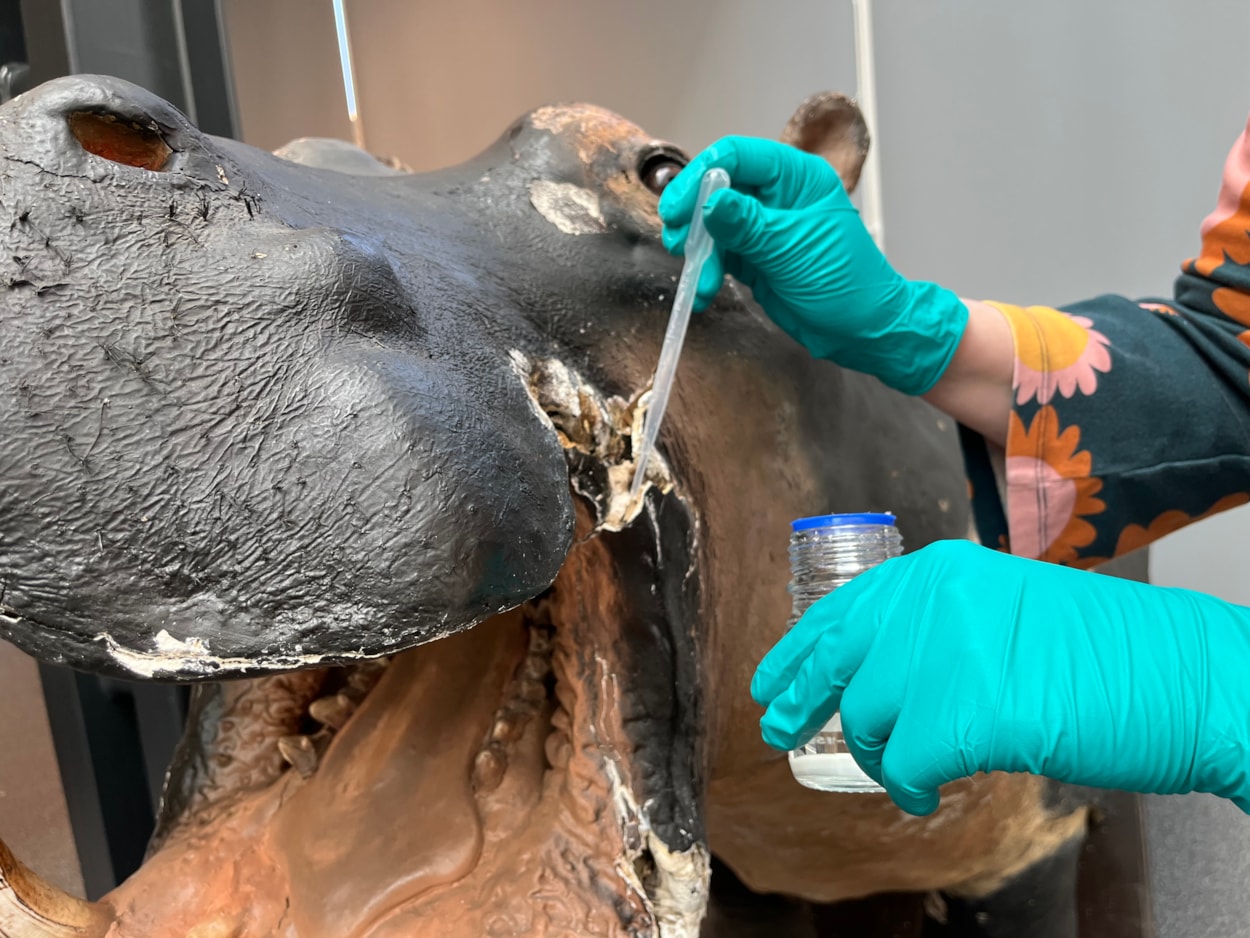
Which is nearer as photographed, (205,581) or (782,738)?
(205,581)

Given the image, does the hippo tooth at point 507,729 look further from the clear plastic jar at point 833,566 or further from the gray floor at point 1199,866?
the gray floor at point 1199,866

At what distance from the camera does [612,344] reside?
0.67 meters

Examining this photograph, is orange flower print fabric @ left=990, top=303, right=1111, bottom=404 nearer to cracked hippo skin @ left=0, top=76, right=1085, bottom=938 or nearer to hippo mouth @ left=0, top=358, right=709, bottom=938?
cracked hippo skin @ left=0, top=76, right=1085, bottom=938

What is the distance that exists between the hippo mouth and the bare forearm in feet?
1.28

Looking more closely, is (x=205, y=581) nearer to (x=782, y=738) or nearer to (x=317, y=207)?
(x=317, y=207)

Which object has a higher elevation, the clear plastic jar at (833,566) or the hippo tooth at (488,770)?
the clear plastic jar at (833,566)

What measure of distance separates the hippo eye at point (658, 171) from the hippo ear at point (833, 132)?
0.17 m

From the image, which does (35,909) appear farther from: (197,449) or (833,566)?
(833,566)

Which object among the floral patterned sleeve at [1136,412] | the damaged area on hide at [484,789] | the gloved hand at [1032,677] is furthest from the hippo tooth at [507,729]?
the floral patterned sleeve at [1136,412]

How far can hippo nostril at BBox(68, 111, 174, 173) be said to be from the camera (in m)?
0.42

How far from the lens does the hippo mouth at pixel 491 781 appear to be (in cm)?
61

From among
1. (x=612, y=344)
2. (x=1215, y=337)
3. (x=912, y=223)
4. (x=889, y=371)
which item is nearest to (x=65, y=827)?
(x=612, y=344)

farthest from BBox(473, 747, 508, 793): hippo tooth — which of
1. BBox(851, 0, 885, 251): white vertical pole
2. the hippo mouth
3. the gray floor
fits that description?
BBox(851, 0, 885, 251): white vertical pole

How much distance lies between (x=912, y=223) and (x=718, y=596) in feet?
4.48
